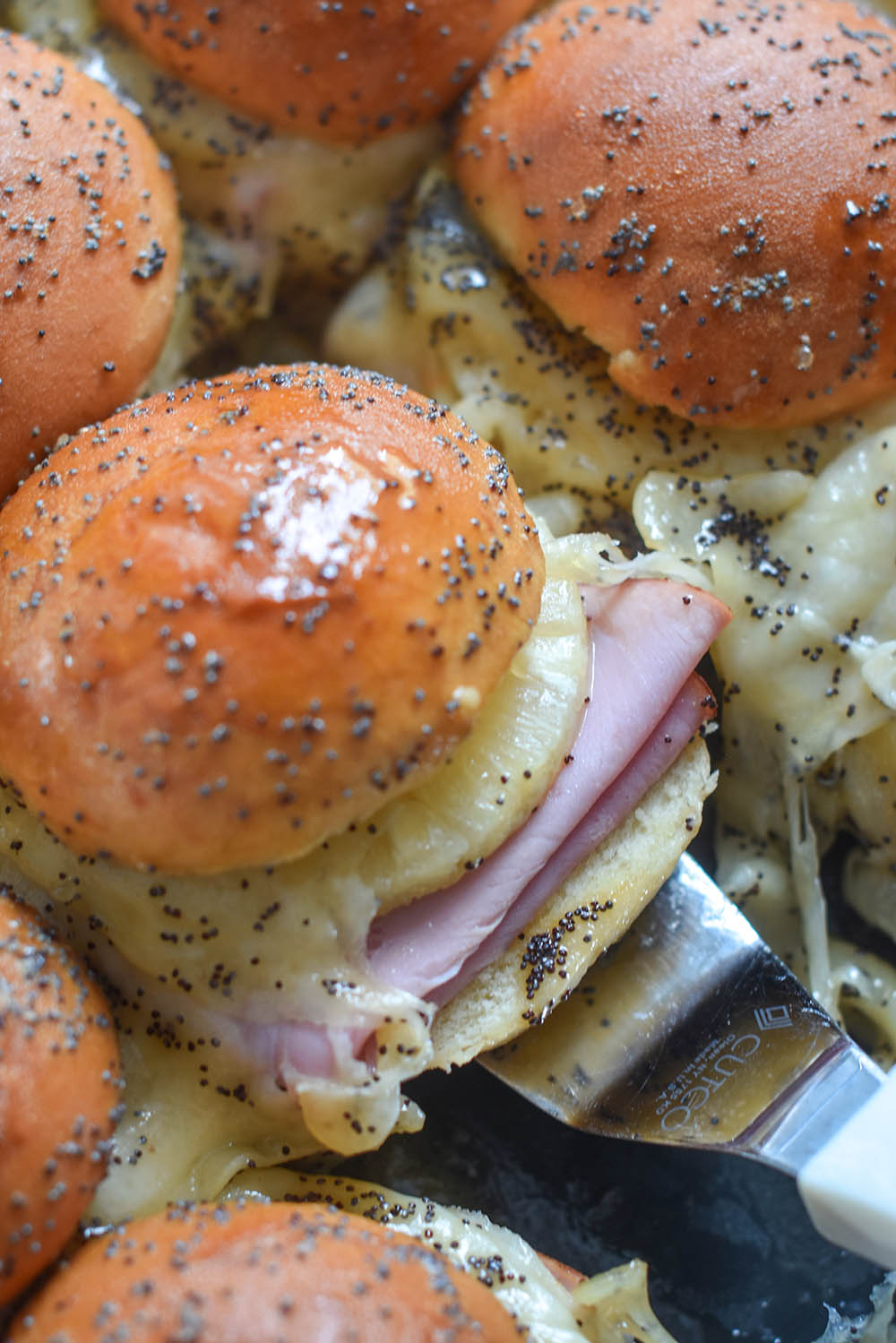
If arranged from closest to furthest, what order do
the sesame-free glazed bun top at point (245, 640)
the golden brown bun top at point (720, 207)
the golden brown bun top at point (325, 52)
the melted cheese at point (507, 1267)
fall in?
the sesame-free glazed bun top at point (245, 640) → the melted cheese at point (507, 1267) → the golden brown bun top at point (720, 207) → the golden brown bun top at point (325, 52)

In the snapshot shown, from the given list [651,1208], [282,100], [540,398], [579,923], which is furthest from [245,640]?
[651,1208]

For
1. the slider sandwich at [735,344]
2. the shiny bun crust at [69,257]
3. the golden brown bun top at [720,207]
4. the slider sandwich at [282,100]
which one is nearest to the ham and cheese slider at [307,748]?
the shiny bun crust at [69,257]

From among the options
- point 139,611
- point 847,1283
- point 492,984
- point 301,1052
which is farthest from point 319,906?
A: point 847,1283

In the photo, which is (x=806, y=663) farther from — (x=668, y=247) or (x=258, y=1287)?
(x=258, y=1287)

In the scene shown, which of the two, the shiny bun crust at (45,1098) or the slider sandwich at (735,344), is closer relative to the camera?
the shiny bun crust at (45,1098)

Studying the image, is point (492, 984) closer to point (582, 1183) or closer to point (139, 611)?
point (582, 1183)

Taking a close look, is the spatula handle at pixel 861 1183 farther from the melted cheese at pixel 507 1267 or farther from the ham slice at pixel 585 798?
the ham slice at pixel 585 798

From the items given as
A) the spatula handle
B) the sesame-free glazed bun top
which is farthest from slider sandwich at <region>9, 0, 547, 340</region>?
the spatula handle
